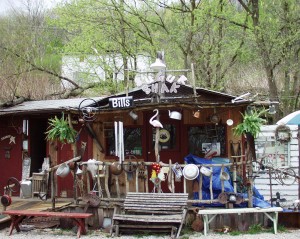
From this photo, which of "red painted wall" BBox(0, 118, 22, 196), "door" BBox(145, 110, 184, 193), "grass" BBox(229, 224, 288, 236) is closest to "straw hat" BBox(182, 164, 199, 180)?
"grass" BBox(229, 224, 288, 236)

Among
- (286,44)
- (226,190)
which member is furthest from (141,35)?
(226,190)

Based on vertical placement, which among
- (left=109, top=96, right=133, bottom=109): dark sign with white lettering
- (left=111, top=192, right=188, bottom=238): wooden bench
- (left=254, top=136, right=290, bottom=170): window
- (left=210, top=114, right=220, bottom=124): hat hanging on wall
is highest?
(left=109, top=96, right=133, bottom=109): dark sign with white lettering

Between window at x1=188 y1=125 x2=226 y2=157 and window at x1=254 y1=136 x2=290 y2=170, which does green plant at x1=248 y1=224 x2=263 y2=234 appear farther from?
window at x1=254 y1=136 x2=290 y2=170

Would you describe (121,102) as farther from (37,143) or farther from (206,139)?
(37,143)

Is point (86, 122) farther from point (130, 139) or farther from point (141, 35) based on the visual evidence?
point (141, 35)

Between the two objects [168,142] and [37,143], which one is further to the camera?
[37,143]

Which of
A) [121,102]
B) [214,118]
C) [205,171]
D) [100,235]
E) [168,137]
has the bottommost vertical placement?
[100,235]

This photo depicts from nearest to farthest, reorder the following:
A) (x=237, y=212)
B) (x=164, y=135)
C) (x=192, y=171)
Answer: (x=237, y=212)
(x=192, y=171)
(x=164, y=135)

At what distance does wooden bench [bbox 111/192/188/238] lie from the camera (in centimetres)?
866

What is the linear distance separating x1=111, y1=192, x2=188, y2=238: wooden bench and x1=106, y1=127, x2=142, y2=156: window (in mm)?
1886

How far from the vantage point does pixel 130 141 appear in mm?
11000

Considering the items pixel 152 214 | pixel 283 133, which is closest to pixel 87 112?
pixel 152 214

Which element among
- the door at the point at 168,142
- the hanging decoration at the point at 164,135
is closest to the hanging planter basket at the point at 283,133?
the door at the point at 168,142

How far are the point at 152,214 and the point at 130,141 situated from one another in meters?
2.55
